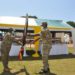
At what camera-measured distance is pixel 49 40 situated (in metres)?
10.2

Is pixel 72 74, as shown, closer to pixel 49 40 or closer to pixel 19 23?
pixel 49 40

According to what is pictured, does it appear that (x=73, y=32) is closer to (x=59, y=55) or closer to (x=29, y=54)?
(x=59, y=55)

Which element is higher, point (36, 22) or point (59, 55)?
point (36, 22)

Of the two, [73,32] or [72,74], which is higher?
[73,32]

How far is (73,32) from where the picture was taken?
19328mm

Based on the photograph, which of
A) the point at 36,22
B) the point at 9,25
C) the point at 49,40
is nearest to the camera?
the point at 49,40

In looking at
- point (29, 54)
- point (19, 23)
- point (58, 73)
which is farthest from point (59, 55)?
point (58, 73)

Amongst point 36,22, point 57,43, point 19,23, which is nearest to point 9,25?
point 19,23

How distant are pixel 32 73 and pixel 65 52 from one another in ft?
29.5

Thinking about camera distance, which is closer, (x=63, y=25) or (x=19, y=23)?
(x=19, y=23)

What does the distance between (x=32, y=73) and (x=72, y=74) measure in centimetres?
156

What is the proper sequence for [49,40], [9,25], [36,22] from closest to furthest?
[49,40] < [9,25] < [36,22]

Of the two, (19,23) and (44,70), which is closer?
(44,70)

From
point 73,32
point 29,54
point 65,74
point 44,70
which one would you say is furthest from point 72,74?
point 73,32
